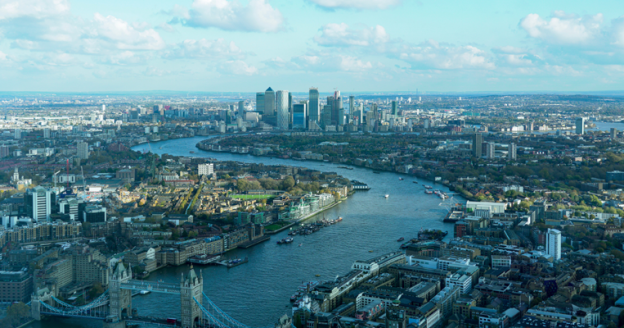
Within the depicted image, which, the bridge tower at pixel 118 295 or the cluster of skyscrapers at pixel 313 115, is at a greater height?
the cluster of skyscrapers at pixel 313 115

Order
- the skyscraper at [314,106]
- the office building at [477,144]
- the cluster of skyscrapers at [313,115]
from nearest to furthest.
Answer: the office building at [477,144] → the cluster of skyscrapers at [313,115] → the skyscraper at [314,106]

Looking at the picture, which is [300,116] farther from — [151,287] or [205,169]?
[151,287]

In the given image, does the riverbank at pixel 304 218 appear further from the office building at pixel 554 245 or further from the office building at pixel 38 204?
the office building at pixel 554 245

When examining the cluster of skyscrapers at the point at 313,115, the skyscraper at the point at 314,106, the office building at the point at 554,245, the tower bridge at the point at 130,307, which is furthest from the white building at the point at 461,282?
the skyscraper at the point at 314,106

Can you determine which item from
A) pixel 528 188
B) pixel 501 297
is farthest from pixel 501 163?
pixel 501 297

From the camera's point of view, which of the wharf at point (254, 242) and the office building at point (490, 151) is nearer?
the wharf at point (254, 242)

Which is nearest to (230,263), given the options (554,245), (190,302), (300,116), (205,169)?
(190,302)

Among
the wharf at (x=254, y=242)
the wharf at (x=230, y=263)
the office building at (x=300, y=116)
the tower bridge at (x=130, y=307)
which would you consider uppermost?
the office building at (x=300, y=116)

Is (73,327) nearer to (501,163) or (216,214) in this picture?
(216,214)
